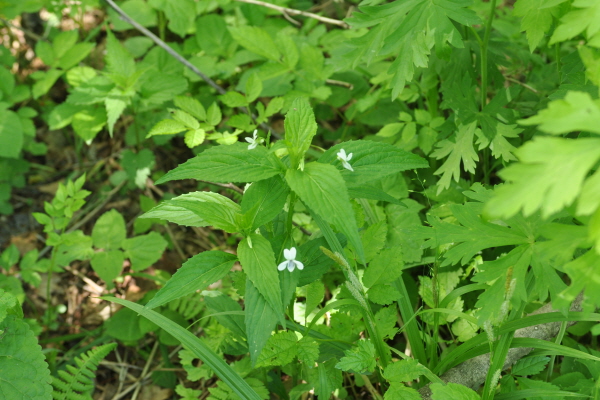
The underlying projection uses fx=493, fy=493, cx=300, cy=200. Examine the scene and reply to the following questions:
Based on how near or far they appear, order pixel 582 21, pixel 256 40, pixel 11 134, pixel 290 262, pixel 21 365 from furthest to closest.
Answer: pixel 11 134 → pixel 256 40 → pixel 21 365 → pixel 290 262 → pixel 582 21

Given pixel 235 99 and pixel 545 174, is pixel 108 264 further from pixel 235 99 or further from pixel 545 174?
pixel 545 174

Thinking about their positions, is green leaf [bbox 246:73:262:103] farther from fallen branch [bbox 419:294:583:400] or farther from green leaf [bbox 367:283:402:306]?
fallen branch [bbox 419:294:583:400]

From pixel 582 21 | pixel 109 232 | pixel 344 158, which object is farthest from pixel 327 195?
pixel 109 232

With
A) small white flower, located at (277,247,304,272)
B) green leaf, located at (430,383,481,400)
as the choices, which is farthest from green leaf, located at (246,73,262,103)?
green leaf, located at (430,383,481,400)

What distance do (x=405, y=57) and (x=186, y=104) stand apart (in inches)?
47.7

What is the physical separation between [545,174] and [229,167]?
0.90m

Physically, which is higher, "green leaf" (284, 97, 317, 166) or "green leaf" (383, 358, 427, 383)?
"green leaf" (284, 97, 317, 166)

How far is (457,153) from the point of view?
2229 mm

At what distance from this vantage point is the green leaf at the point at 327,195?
1.39 metres

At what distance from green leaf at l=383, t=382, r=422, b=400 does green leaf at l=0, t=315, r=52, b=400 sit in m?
1.26

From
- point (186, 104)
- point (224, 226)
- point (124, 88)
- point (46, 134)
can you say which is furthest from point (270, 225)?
point (46, 134)

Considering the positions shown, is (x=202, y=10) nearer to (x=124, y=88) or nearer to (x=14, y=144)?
(x=124, y=88)

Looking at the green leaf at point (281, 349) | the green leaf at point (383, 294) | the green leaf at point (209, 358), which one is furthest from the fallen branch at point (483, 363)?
the green leaf at point (209, 358)

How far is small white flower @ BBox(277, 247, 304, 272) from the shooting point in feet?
5.02
